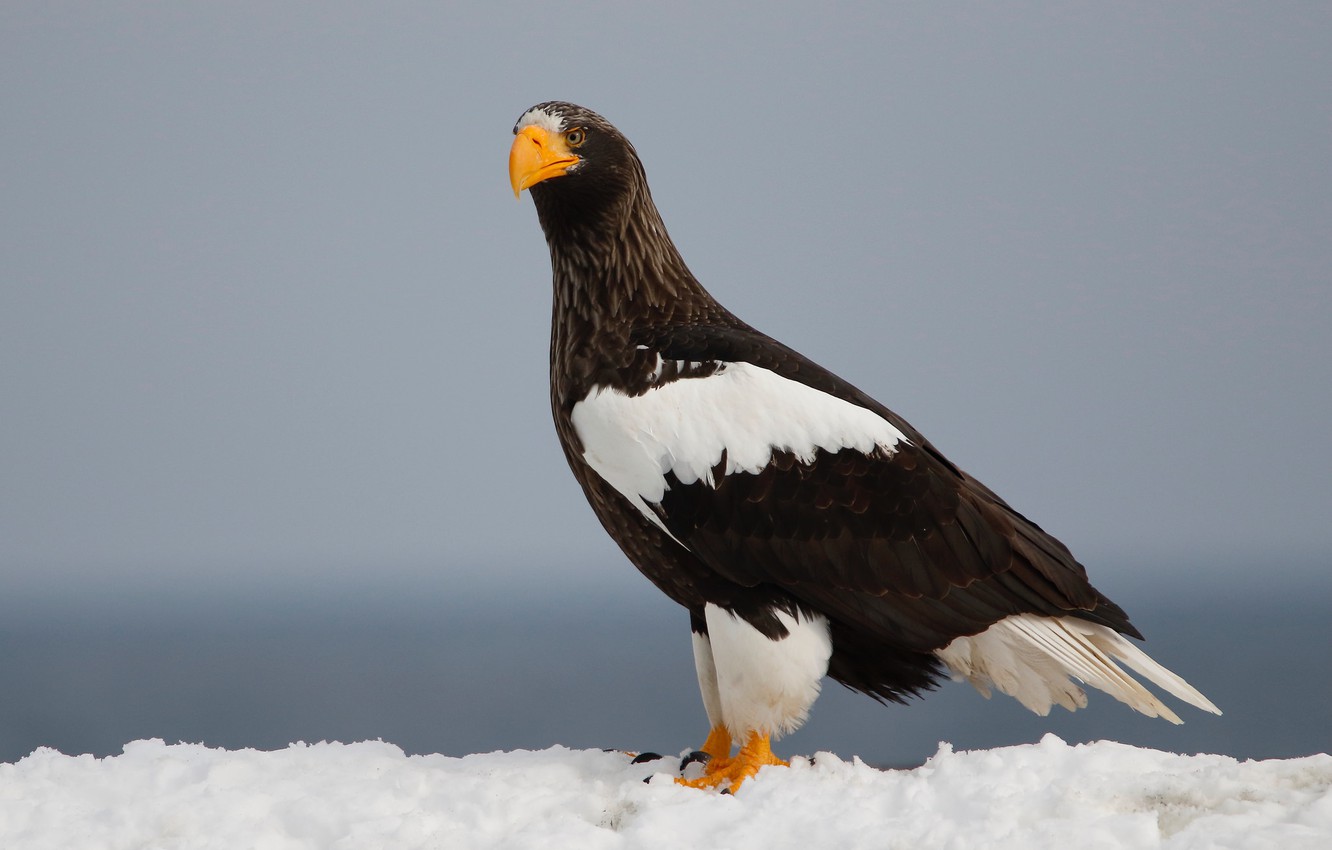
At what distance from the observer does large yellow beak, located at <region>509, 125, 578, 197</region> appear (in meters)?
4.08

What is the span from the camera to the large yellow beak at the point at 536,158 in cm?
408

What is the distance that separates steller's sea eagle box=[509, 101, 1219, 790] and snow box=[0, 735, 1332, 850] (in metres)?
0.31

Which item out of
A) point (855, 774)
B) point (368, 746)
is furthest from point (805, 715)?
point (368, 746)

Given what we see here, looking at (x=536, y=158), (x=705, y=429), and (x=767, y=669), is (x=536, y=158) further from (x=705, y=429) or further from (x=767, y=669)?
(x=767, y=669)

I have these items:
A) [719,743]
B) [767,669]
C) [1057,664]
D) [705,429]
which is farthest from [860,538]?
[719,743]

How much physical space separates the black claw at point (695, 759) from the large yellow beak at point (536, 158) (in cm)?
207

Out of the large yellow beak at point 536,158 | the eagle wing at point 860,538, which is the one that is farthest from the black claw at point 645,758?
the large yellow beak at point 536,158

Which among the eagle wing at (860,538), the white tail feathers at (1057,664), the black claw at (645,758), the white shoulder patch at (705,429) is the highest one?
the white shoulder patch at (705,429)

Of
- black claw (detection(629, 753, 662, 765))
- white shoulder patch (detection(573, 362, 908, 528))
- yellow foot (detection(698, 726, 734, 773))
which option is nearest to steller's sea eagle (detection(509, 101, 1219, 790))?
white shoulder patch (detection(573, 362, 908, 528))

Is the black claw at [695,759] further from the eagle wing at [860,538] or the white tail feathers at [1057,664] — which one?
the white tail feathers at [1057,664]

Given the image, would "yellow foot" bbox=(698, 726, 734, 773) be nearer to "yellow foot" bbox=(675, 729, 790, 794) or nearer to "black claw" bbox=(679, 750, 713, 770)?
"black claw" bbox=(679, 750, 713, 770)

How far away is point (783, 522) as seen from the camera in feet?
12.9

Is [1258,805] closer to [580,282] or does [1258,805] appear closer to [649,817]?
[649,817]

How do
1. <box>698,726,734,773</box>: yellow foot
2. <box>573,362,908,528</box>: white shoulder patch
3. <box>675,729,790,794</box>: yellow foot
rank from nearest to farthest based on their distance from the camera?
<box>573,362,908,528</box>: white shoulder patch → <box>675,729,790,794</box>: yellow foot → <box>698,726,734,773</box>: yellow foot
